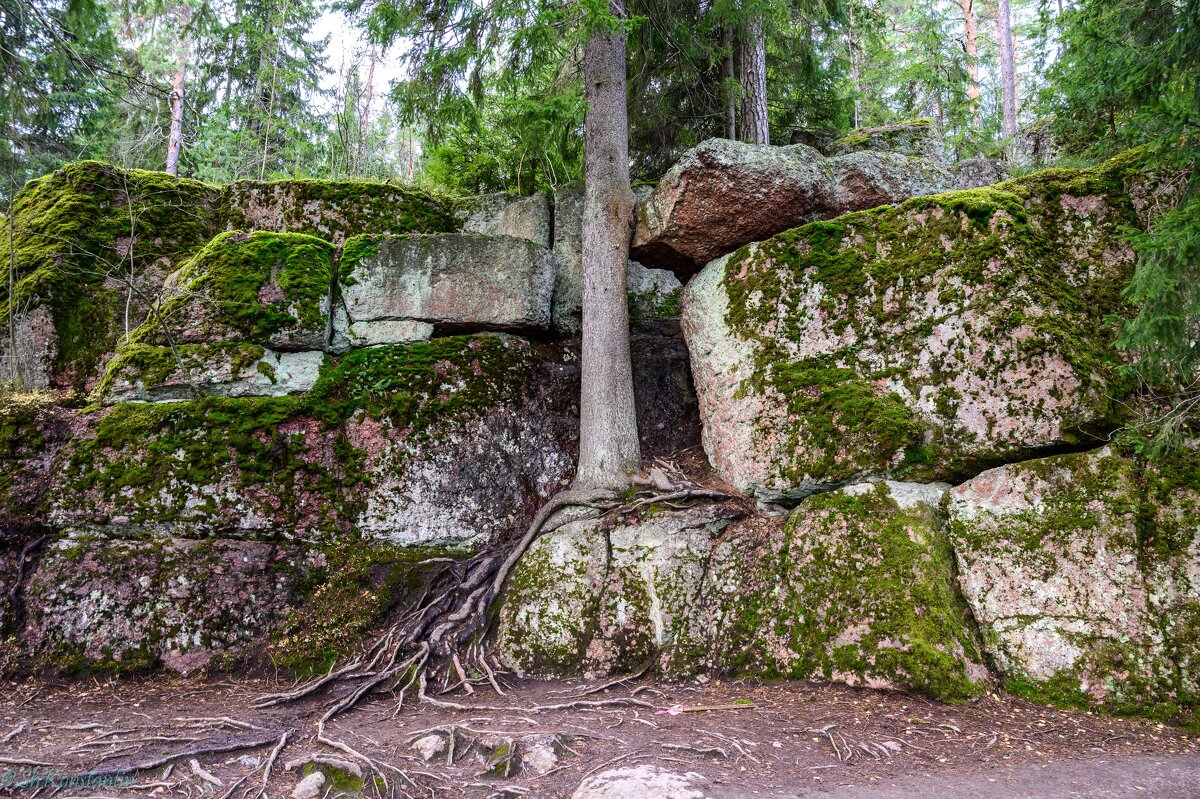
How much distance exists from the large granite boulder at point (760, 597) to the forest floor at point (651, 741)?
230 mm

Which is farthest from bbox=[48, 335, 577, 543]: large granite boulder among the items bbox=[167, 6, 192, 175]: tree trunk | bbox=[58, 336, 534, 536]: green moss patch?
bbox=[167, 6, 192, 175]: tree trunk

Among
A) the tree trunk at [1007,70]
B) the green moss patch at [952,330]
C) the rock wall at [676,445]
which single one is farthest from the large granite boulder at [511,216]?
the tree trunk at [1007,70]

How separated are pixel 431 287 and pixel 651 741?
4970 millimetres

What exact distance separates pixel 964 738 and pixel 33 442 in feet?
25.2

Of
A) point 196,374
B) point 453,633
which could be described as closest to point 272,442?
point 196,374

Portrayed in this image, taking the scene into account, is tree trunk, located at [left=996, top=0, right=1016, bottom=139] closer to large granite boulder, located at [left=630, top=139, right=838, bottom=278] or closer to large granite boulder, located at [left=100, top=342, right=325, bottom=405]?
large granite boulder, located at [left=630, top=139, right=838, bottom=278]

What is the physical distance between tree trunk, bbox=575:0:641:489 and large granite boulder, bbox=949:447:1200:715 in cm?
316

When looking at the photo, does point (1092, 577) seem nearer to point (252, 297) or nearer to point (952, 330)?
point (952, 330)

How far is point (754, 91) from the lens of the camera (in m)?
7.77

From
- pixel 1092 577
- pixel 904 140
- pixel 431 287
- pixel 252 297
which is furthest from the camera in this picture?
pixel 904 140

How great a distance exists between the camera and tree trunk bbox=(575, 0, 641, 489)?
6.33m

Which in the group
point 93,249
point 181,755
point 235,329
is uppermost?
point 93,249

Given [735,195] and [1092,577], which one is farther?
[735,195]

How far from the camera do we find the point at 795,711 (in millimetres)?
4121
